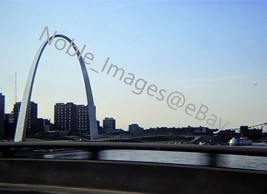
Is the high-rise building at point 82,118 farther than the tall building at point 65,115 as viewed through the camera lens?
Yes


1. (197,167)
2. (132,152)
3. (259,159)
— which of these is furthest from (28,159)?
(259,159)

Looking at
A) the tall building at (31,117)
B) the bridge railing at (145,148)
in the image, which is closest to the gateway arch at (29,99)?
the tall building at (31,117)

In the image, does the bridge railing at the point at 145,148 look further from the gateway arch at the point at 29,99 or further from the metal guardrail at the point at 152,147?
the gateway arch at the point at 29,99

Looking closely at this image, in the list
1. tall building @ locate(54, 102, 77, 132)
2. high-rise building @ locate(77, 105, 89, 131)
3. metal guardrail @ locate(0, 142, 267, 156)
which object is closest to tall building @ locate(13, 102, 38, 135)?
tall building @ locate(54, 102, 77, 132)

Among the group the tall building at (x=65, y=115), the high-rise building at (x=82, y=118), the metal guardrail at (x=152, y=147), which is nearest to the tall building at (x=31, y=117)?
the tall building at (x=65, y=115)

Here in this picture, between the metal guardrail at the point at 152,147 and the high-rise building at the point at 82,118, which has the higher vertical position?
the high-rise building at the point at 82,118

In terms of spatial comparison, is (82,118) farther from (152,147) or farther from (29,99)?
(152,147)

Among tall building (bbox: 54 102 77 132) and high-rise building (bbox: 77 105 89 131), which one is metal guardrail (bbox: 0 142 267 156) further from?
tall building (bbox: 54 102 77 132)
